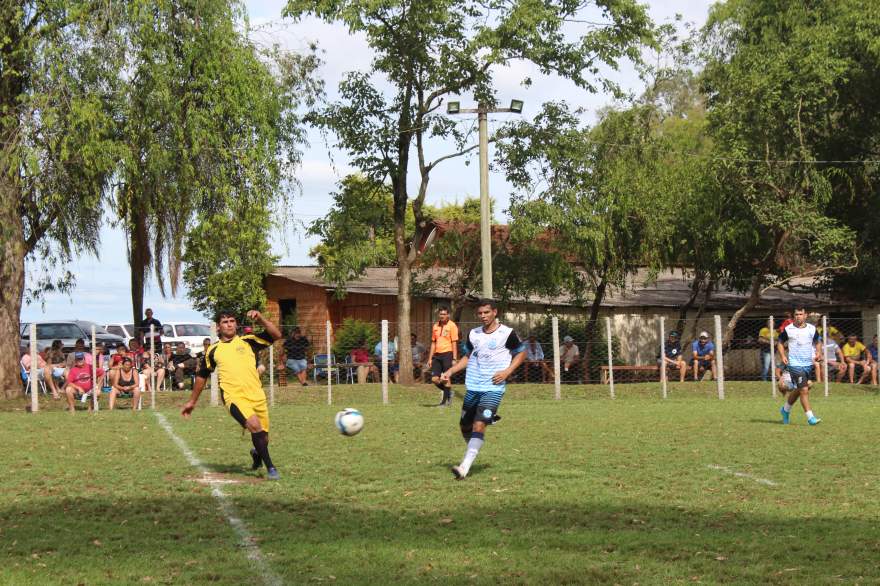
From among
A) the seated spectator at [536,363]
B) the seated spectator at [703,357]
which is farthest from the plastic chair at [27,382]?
the seated spectator at [703,357]

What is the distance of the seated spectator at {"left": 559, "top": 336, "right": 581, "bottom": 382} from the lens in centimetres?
3077

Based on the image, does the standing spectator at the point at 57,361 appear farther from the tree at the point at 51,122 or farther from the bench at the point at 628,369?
the bench at the point at 628,369

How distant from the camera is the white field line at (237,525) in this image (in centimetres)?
738

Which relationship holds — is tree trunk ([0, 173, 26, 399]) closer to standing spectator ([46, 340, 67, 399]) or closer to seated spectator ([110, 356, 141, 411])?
standing spectator ([46, 340, 67, 399])

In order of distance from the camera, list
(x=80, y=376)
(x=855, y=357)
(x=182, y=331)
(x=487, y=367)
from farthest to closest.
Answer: (x=182, y=331)
(x=855, y=357)
(x=80, y=376)
(x=487, y=367)

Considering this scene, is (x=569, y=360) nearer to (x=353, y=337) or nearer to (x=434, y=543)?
(x=353, y=337)

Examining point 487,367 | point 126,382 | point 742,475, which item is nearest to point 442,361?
point 126,382

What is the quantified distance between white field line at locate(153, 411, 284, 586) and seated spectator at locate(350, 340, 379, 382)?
15403 mm

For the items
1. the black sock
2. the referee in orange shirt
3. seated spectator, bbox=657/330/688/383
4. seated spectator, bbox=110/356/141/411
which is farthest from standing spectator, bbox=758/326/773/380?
the black sock

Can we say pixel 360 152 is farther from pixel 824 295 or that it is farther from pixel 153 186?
pixel 824 295

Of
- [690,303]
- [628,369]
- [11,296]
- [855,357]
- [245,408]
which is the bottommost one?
[628,369]

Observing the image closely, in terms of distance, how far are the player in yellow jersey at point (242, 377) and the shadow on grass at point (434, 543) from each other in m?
1.65

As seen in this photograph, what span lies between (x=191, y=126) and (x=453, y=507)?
18.8m

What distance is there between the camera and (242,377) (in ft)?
40.0
